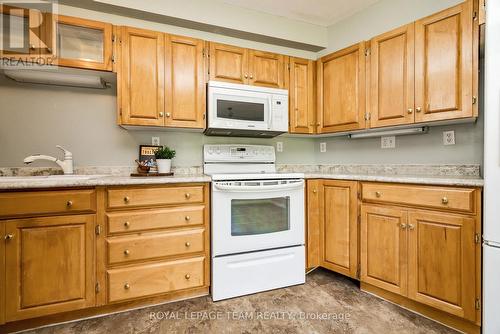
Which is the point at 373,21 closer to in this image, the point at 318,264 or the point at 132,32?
the point at 132,32

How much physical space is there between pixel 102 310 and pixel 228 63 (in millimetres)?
2216

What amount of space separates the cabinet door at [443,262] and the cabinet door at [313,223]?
0.77 metres

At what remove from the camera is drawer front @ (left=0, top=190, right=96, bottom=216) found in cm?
148

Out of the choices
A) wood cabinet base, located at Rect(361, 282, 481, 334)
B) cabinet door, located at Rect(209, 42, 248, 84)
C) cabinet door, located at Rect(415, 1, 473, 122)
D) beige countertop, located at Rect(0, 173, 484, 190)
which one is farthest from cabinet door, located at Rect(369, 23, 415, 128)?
wood cabinet base, located at Rect(361, 282, 481, 334)

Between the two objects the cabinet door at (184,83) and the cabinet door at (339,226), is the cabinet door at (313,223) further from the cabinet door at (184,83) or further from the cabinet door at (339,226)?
the cabinet door at (184,83)

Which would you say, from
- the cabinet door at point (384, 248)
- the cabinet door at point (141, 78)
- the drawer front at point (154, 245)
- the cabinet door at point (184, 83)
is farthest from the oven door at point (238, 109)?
the cabinet door at point (384, 248)

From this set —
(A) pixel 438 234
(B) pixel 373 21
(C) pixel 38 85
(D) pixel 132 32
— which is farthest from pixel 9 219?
(B) pixel 373 21

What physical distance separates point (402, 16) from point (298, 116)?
4.07ft

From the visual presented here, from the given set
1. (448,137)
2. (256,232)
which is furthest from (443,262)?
(256,232)

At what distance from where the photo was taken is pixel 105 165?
7.29 ft

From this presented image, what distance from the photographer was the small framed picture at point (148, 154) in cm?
226

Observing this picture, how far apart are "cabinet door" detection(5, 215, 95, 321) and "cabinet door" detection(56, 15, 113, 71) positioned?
1169 millimetres

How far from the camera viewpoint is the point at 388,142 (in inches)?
92.4

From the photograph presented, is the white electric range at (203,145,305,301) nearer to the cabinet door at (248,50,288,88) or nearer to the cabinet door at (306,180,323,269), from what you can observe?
the cabinet door at (306,180,323,269)
